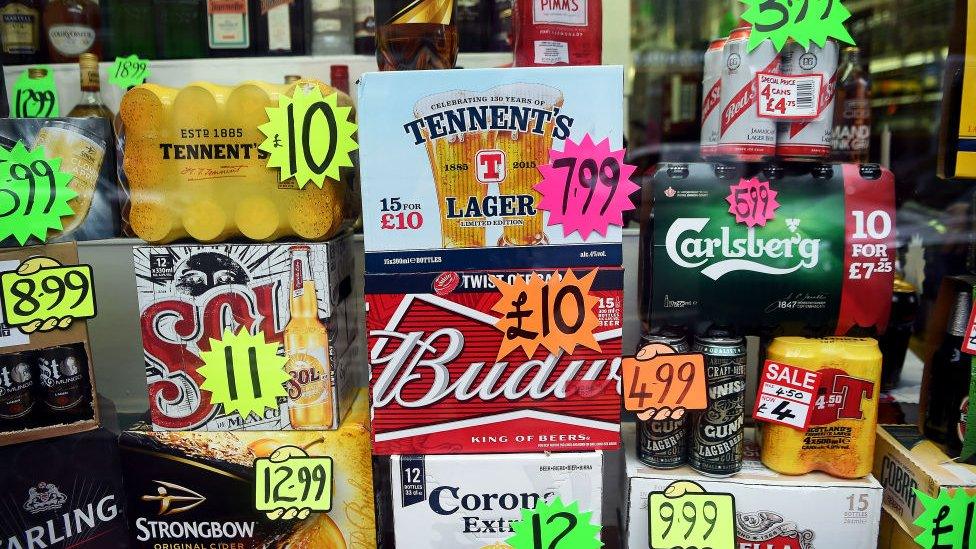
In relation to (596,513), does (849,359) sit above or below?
above

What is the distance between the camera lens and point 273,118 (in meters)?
1.20

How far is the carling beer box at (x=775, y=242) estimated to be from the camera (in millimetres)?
1289

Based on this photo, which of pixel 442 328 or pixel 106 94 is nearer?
pixel 442 328

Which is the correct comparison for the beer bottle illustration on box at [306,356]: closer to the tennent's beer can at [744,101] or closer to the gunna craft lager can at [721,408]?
the gunna craft lager can at [721,408]

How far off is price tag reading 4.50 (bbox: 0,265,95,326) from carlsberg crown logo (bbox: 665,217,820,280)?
1087mm

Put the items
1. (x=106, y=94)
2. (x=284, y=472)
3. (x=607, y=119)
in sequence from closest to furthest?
(x=607, y=119) < (x=284, y=472) < (x=106, y=94)

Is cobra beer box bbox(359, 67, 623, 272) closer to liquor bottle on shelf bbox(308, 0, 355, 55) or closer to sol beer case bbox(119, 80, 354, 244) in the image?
sol beer case bbox(119, 80, 354, 244)

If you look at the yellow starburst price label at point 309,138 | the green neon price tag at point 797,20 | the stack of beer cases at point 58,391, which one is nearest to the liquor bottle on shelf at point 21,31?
the stack of beer cases at point 58,391

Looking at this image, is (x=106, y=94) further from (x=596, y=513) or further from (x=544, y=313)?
(x=596, y=513)

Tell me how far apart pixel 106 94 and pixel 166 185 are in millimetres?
702

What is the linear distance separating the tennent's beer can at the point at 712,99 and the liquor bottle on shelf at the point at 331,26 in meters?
0.88

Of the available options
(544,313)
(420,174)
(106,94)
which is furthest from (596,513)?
(106,94)

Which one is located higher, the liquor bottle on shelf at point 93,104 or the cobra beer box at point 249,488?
the liquor bottle on shelf at point 93,104

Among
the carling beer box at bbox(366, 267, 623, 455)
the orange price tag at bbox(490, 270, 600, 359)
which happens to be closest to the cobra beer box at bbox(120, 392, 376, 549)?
the carling beer box at bbox(366, 267, 623, 455)
